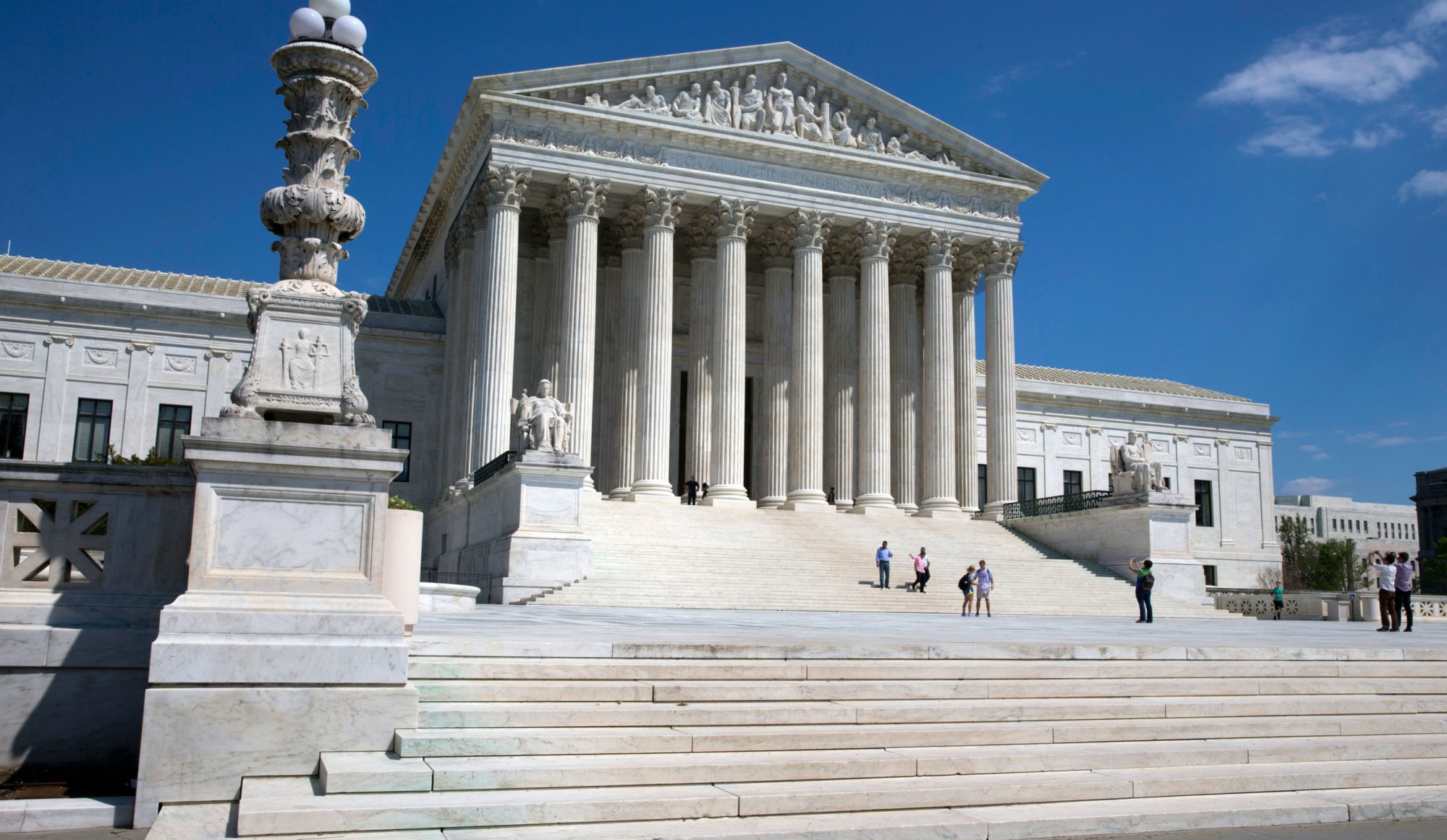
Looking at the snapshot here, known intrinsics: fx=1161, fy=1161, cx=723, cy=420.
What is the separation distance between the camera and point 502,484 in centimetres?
3253

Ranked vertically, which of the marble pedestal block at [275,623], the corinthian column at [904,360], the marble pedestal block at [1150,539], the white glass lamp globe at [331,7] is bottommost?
the marble pedestal block at [275,623]

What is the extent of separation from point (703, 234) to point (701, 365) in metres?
5.14

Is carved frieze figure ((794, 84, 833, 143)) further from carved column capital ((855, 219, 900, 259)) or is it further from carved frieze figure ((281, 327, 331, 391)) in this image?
carved frieze figure ((281, 327, 331, 391))

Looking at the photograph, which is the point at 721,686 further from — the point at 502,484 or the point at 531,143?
the point at 531,143

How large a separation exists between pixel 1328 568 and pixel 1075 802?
229ft

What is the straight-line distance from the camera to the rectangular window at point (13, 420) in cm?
4431

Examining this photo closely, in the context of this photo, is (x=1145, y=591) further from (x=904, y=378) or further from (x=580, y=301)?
(x=904, y=378)

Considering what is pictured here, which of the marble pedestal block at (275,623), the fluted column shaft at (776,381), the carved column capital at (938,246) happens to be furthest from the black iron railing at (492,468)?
the marble pedestal block at (275,623)

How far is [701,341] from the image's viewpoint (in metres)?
43.9

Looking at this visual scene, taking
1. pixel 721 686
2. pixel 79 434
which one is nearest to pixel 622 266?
pixel 79 434

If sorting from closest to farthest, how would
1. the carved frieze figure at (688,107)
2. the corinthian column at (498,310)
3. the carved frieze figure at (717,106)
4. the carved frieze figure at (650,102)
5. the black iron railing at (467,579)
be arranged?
the black iron railing at (467,579), the corinthian column at (498,310), the carved frieze figure at (650,102), the carved frieze figure at (688,107), the carved frieze figure at (717,106)

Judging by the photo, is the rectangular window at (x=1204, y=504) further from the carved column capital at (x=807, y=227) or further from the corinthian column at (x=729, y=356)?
the corinthian column at (x=729, y=356)

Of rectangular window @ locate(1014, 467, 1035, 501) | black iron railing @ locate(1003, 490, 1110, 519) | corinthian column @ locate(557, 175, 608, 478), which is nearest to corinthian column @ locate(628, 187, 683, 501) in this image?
corinthian column @ locate(557, 175, 608, 478)

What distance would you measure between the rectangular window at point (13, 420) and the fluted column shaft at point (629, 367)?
74.7 feet
